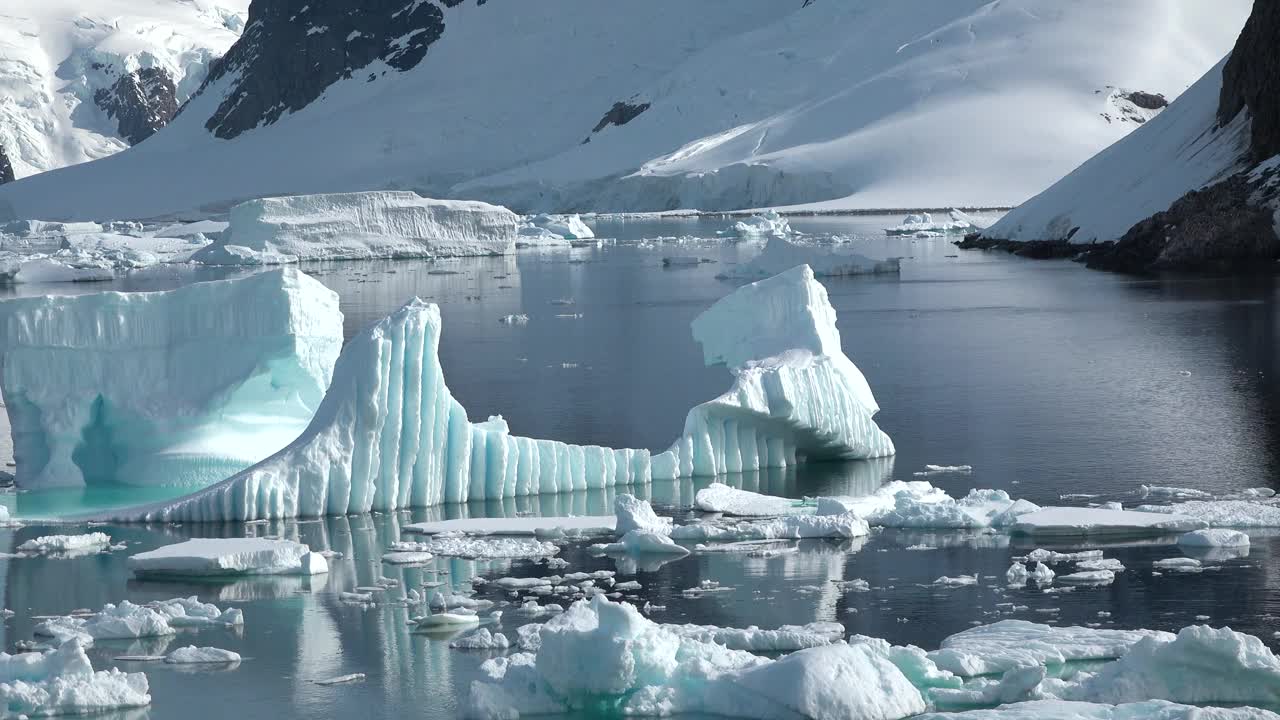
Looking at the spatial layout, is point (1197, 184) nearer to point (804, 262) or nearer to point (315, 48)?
point (804, 262)

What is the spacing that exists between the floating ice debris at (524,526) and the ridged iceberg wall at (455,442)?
584 millimetres

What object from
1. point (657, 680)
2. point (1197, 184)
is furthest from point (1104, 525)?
point (1197, 184)

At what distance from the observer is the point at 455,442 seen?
10.6 metres

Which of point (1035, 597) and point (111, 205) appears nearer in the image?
point (1035, 597)

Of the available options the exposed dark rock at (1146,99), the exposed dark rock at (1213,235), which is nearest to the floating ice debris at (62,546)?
the exposed dark rock at (1213,235)

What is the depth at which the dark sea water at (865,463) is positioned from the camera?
7.45 metres

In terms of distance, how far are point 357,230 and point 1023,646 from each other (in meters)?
32.8

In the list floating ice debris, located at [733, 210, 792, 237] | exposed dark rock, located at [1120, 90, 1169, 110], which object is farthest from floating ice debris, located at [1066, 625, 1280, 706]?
exposed dark rock, located at [1120, 90, 1169, 110]

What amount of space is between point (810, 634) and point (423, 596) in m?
2.08

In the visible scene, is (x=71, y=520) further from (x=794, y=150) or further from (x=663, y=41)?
(x=663, y=41)

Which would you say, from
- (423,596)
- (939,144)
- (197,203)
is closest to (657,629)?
(423,596)

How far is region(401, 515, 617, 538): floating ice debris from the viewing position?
380 inches

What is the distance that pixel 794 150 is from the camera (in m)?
60.7

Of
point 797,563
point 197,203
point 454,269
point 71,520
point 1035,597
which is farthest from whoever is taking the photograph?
point 197,203
